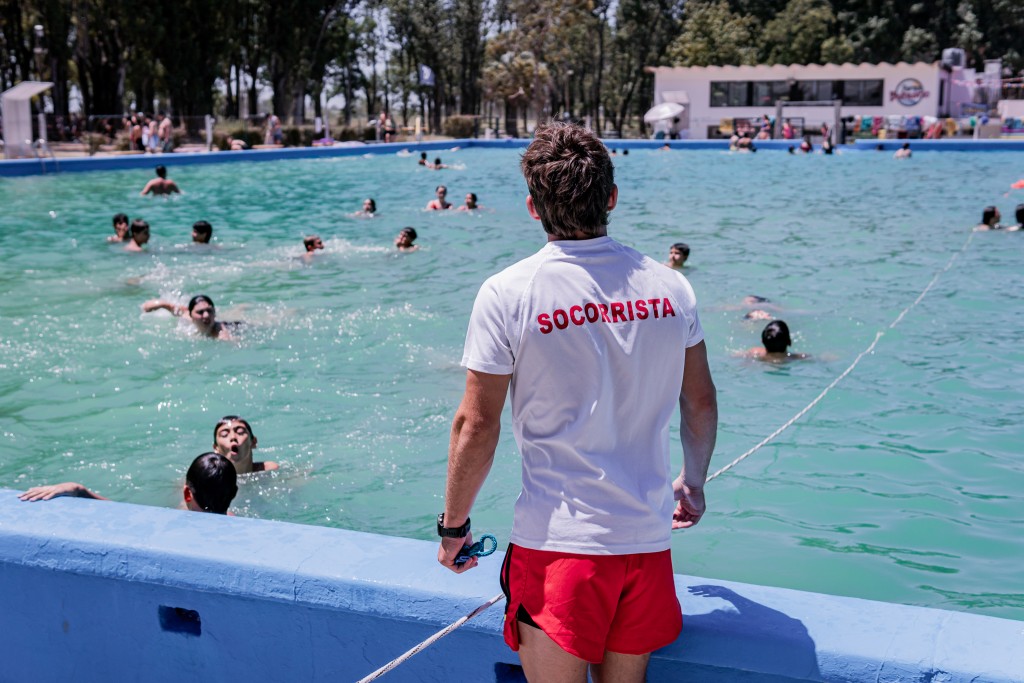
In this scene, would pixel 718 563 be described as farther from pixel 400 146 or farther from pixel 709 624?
pixel 400 146

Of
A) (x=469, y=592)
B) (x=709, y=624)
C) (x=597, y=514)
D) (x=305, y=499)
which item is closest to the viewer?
(x=597, y=514)

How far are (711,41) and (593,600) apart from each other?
55346mm

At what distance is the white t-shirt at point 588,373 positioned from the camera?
214 centimetres

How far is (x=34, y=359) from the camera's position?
909 centimetres

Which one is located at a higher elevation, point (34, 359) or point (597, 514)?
point (597, 514)

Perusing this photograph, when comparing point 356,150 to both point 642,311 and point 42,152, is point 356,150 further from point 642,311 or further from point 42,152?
point 642,311

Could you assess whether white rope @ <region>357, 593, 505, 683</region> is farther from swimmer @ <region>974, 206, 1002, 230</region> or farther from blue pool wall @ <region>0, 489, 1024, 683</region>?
swimmer @ <region>974, 206, 1002, 230</region>

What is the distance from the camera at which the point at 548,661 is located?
85.5 inches

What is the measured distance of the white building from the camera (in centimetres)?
4397

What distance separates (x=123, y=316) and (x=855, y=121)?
37.8 meters

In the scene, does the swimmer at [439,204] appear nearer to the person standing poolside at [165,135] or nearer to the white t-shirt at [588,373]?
the person standing poolside at [165,135]

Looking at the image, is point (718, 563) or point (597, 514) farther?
point (718, 563)

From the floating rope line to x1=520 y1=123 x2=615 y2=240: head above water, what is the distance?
95cm

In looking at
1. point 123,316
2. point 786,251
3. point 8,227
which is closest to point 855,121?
point 786,251
